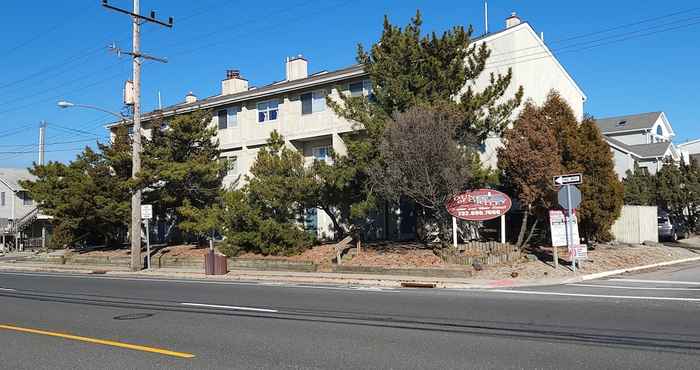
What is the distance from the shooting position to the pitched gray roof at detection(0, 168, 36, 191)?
53969 millimetres

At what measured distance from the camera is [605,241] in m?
25.2

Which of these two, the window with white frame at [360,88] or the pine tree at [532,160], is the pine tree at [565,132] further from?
the window with white frame at [360,88]

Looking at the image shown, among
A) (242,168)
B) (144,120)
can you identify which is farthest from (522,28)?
(144,120)

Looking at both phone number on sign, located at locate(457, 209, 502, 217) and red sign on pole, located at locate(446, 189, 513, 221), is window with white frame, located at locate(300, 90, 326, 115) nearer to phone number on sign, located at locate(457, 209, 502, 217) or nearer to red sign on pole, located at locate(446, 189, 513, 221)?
red sign on pole, located at locate(446, 189, 513, 221)

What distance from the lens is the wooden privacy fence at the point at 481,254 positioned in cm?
2027

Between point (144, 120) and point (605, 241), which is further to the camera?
point (144, 120)

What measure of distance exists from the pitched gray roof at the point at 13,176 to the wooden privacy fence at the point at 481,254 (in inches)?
1703

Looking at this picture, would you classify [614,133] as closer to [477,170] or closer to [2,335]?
[477,170]

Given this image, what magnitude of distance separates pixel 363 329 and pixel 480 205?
496 inches

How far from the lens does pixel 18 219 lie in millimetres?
49750

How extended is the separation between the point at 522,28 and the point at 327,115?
10.2 m

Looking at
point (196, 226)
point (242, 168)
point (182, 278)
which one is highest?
point (242, 168)

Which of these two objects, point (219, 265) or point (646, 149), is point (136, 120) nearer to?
point (219, 265)

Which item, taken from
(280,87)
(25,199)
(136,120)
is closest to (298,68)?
(280,87)
